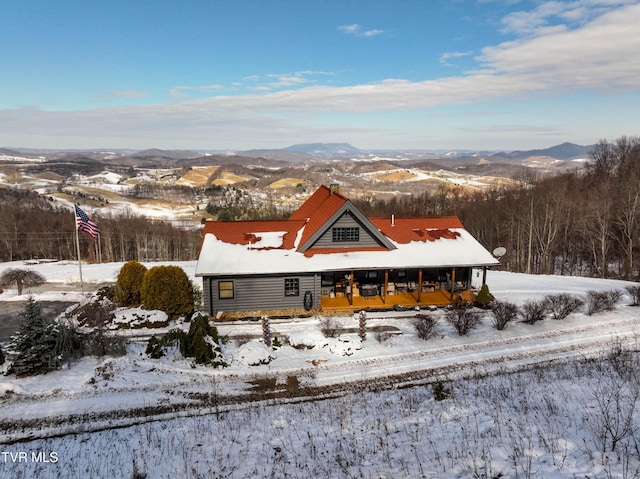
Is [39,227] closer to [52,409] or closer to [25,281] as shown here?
[25,281]

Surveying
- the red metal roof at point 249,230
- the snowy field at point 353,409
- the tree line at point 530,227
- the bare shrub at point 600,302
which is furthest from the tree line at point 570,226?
the red metal roof at point 249,230

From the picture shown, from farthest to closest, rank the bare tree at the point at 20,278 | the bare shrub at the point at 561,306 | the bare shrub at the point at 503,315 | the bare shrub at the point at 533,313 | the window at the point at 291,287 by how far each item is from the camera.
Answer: the bare tree at the point at 20,278
the window at the point at 291,287
the bare shrub at the point at 561,306
the bare shrub at the point at 533,313
the bare shrub at the point at 503,315

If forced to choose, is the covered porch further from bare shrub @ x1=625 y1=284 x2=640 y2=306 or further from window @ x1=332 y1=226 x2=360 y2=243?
bare shrub @ x1=625 y1=284 x2=640 y2=306

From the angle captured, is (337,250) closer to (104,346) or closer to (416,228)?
(416,228)

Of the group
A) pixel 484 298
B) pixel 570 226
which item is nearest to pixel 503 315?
pixel 484 298

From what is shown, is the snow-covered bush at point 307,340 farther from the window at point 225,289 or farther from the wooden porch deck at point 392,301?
the window at point 225,289

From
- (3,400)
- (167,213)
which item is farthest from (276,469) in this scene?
(167,213)
